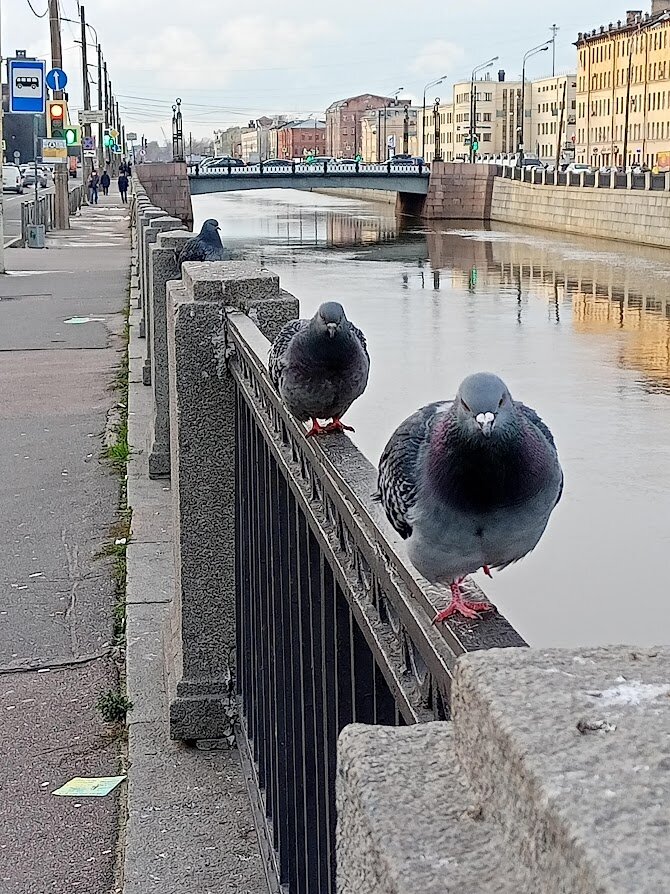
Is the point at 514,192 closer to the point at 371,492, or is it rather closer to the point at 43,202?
the point at 43,202

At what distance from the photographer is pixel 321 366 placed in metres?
3.28

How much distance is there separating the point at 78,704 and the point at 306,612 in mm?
1942

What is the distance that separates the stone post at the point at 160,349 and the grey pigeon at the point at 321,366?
12.2 feet

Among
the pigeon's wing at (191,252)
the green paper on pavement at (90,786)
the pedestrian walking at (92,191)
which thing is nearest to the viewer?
the green paper on pavement at (90,786)

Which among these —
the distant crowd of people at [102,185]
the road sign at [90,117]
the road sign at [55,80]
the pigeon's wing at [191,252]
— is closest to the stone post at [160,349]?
the pigeon's wing at [191,252]

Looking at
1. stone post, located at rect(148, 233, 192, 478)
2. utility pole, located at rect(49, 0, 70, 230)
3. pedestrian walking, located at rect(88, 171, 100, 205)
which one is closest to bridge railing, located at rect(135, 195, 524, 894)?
stone post, located at rect(148, 233, 192, 478)

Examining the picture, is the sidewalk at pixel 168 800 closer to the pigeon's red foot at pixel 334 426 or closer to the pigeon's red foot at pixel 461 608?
the pigeon's red foot at pixel 334 426

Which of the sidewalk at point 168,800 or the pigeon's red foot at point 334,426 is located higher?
the pigeon's red foot at point 334,426

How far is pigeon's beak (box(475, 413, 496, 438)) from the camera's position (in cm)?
186

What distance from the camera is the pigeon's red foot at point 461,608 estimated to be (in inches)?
66.7

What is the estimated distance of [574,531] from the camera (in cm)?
1525

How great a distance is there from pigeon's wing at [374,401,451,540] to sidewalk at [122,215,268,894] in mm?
1518

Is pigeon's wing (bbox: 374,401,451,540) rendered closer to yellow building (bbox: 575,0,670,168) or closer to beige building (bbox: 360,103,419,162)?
yellow building (bbox: 575,0,670,168)

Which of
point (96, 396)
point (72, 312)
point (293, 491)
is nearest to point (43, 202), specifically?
point (72, 312)
